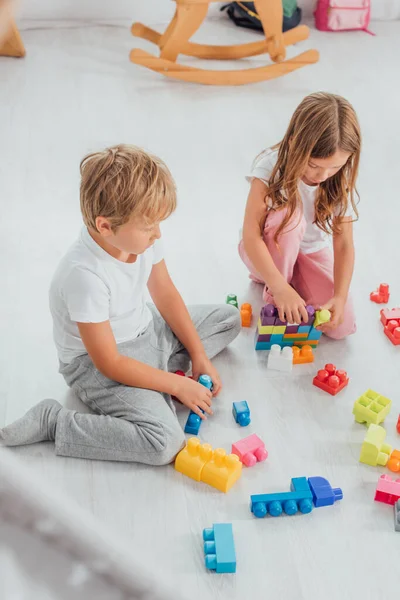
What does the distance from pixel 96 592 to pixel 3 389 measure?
1115 millimetres

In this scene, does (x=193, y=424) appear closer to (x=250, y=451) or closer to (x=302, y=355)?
(x=250, y=451)

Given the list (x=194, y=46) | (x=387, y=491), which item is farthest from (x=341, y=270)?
(x=194, y=46)

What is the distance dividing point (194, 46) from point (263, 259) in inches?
55.1

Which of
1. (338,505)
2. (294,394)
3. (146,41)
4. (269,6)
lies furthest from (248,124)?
(338,505)

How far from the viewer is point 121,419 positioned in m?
1.28

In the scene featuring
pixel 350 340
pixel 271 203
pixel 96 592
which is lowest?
pixel 350 340

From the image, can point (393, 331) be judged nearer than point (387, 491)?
No

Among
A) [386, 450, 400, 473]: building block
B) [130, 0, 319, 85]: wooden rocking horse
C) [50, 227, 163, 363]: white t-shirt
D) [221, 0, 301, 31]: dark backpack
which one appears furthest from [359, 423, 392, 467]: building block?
[221, 0, 301, 31]: dark backpack

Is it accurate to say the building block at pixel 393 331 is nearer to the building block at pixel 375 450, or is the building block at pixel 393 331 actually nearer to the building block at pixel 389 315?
the building block at pixel 389 315

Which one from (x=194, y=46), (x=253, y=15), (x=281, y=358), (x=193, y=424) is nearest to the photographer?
(x=193, y=424)

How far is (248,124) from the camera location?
2.33 metres

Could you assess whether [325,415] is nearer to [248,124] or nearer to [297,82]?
[248,124]

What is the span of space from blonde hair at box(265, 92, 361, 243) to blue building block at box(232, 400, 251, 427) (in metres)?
0.37

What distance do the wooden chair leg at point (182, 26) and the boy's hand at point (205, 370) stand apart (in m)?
1.43
